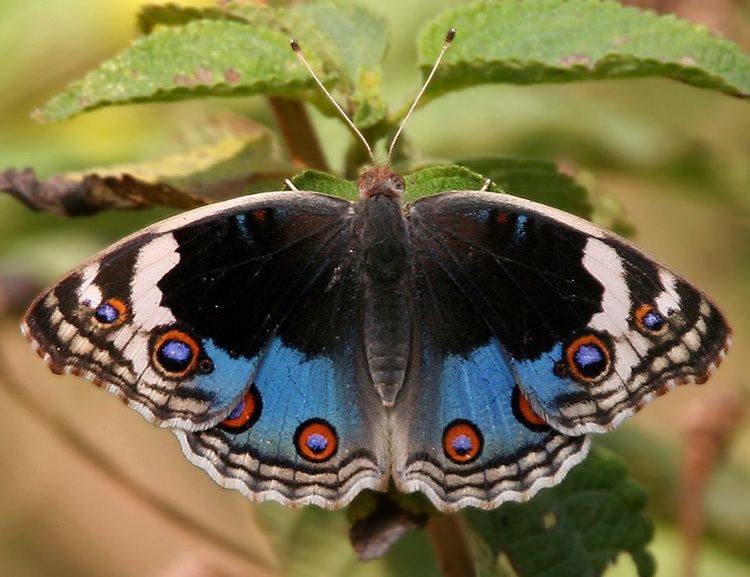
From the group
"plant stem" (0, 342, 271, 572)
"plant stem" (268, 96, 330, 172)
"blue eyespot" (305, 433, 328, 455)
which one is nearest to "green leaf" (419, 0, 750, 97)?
"plant stem" (268, 96, 330, 172)

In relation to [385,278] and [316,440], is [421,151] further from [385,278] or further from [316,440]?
[316,440]

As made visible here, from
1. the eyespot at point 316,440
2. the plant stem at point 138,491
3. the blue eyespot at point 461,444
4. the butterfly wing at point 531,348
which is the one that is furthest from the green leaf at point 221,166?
the plant stem at point 138,491

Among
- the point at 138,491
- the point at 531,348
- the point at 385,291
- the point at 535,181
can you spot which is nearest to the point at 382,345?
the point at 385,291

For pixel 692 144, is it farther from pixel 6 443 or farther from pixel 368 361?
pixel 6 443

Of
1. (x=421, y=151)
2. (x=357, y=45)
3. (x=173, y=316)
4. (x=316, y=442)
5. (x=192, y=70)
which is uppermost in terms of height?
(x=421, y=151)

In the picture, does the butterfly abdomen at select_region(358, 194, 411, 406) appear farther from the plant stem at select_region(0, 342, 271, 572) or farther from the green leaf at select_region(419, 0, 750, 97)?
the plant stem at select_region(0, 342, 271, 572)

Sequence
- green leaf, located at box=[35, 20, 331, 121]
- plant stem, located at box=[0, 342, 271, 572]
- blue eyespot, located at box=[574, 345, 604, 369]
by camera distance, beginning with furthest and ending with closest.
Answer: plant stem, located at box=[0, 342, 271, 572], blue eyespot, located at box=[574, 345, 604, 369], green leaf, located at box=[35, 20, 331, 121]

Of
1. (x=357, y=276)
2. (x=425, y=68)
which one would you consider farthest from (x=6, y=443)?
(x=425, y=68)
